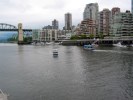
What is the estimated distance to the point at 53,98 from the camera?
3036cm

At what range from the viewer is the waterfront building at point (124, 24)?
184 meters

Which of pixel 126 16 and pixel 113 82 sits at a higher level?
pixel 126 16

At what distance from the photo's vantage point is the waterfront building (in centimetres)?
18400

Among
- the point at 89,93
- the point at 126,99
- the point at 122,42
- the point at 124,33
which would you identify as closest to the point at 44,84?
the point at 89,93

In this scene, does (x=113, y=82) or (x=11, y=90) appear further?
(x=113, y=82)

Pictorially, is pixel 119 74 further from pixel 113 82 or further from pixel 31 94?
pixel 31 94

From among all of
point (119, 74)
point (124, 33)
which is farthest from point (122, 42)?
point (119, 74)

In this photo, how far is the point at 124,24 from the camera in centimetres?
18450

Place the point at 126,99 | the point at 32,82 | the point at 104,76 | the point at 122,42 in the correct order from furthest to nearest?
the point at 122,42 < the point at 104,76 < the point at 32,82 < the point at 126,99

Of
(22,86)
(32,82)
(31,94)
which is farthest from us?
(32,82)

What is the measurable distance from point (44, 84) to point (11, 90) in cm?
490

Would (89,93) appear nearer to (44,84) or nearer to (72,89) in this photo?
(72,89)

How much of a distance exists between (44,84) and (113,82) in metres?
8.78

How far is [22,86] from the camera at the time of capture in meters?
36.6
